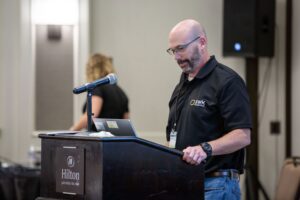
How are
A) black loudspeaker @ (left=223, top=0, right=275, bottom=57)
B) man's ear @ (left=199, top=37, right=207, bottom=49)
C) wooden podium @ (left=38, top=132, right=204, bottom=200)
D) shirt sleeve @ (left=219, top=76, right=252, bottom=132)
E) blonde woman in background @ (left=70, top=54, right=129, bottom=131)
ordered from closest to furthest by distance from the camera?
wooden podium @ (left=38, top=132, right=204, bottom=200) → shirt sleeve @ (left=219, top=76, right=252, bottom=132) → man's ear @ (left=199, top=37, right=207, bottom=49) → blonde woman in background @ (left=70, top=54, right=129, bottom=131) → black loudspeaker @ (left=223, top=0, right=275, bottom=57)

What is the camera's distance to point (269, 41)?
5.28 meters

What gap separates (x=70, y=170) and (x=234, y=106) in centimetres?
70

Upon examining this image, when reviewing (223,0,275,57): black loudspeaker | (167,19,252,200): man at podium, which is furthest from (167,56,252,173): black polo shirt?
(223,0,275,57): black loudspeaker

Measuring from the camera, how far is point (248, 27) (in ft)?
16.9

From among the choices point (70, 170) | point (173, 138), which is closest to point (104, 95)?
point (173, 138)

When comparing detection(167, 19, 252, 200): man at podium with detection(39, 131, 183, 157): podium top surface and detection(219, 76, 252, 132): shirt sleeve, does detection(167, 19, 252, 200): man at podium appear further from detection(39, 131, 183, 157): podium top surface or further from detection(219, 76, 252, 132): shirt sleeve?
detection(39, 131, 183, 157): podium top surface

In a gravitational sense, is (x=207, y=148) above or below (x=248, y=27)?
below

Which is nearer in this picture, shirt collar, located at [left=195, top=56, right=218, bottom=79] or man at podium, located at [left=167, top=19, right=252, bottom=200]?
man at podium, located at [left=167, top=19, right=252, bottom=200]

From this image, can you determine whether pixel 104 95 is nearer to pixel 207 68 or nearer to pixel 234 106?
pixel 207 68

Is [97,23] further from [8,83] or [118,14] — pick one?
[8,83]

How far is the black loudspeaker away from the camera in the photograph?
5148 millimetres

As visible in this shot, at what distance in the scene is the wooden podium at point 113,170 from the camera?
1.73 meters

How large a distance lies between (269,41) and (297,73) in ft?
1.24

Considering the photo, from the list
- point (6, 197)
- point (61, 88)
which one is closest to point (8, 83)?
point (61, 88)
